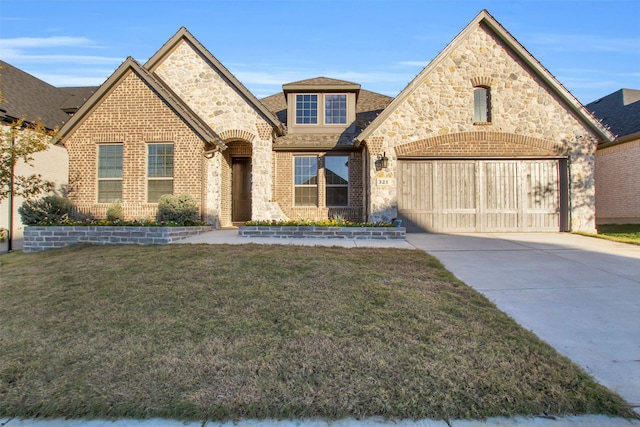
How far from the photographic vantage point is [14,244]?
41.2 feet

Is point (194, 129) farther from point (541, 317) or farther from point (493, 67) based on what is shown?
point (541, 317)

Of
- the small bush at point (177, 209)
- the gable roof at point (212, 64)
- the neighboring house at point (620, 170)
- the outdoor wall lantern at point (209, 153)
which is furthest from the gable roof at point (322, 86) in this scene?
the neighboring house at point (620, 170)

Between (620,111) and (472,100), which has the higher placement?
(620,111)

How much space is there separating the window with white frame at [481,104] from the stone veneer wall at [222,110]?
7.54m

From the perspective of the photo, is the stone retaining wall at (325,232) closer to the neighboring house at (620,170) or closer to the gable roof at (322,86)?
the gable roof at (322,86)

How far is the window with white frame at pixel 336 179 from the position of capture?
47.4 feet

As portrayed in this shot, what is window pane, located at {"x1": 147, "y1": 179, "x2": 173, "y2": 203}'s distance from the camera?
12.4 metres

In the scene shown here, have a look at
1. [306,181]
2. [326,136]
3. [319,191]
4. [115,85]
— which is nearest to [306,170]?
[306,181]

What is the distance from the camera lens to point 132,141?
12375mm

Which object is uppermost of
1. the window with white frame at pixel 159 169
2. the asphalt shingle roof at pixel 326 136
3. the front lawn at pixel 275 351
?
the asphalt shingle roof at pixel 326 136

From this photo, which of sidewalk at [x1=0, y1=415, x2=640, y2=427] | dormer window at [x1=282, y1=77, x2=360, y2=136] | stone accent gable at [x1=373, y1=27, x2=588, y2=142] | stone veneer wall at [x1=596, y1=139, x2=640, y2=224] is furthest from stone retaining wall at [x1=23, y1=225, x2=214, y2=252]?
stone veneer wall at [x1=596, y1=139, x2=640, y2=224]

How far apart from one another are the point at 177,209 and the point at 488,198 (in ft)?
34.5

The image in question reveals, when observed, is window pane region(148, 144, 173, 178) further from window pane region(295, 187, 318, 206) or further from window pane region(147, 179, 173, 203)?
window pane region(295, 187, 318, 206)

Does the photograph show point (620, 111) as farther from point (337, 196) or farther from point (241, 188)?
point (241, 188)
